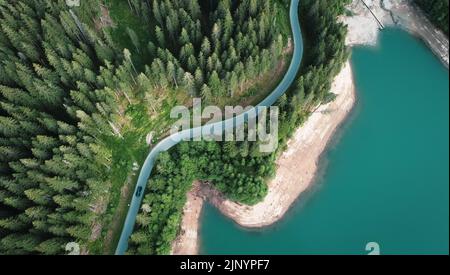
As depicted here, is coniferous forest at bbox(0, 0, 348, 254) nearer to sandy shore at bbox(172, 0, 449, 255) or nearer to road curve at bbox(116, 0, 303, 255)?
road curve at bbox(116, 0, 303, 255)

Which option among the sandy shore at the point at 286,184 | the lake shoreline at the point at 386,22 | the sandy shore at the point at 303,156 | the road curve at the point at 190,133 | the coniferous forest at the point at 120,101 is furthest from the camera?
the lake shoreline at the point at 386,22

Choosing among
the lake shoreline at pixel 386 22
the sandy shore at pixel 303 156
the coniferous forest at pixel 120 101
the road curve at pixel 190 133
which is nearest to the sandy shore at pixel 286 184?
the sandy shore at pixel 303 156

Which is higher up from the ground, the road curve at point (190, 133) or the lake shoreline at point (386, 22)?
the lake shoreline at point (386, 22)

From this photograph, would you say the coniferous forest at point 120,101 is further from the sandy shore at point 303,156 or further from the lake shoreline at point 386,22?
the lake shoreline at point 386,22

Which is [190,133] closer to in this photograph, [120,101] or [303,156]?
[120,101]
